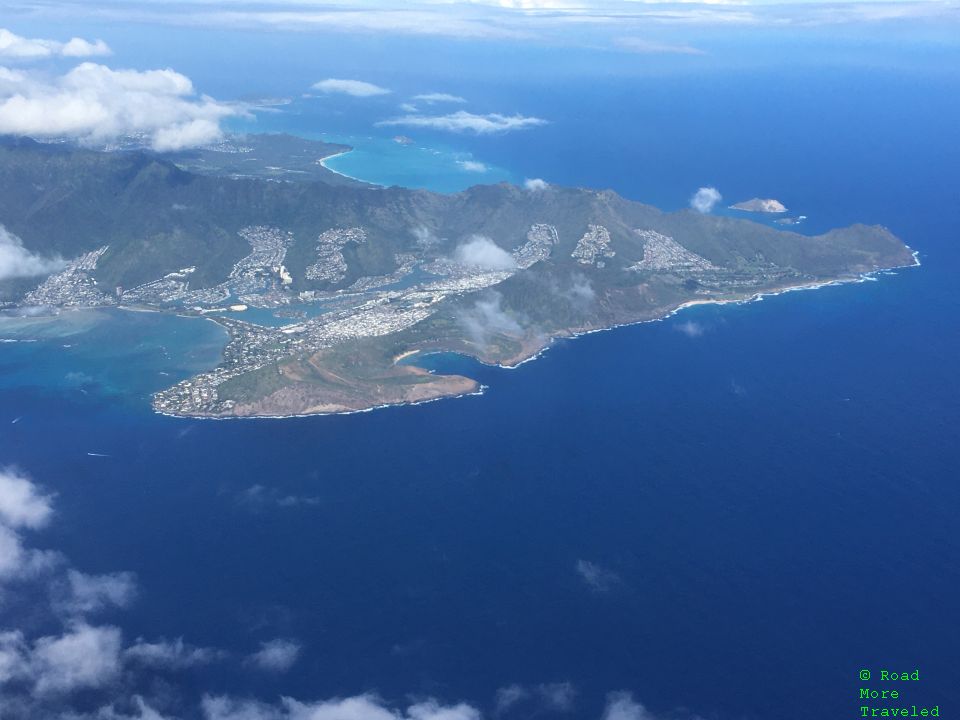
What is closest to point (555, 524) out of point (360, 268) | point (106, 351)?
point (106, 351)

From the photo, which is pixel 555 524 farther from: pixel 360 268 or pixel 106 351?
pixel 360 268

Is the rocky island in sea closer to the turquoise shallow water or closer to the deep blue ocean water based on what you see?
the turquoise shallow water

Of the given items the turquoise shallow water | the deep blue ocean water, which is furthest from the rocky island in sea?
the deep blue ocean water

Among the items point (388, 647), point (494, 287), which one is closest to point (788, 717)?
point (388, 647)

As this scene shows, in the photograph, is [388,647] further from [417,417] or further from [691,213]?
[691,213]

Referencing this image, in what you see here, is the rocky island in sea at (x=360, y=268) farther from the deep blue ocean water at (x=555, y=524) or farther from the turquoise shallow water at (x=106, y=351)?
the deep blue ocean water at (x=555, y=524)

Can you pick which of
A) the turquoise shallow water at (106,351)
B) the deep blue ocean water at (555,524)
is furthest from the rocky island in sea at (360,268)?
the deep blue ocean water at (555,524)
